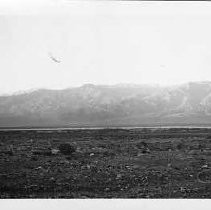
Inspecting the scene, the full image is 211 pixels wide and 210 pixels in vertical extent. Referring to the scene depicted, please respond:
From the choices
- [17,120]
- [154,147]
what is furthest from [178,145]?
[17,120]

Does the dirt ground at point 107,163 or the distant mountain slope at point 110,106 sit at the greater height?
the distant mountain slope at point 110,106

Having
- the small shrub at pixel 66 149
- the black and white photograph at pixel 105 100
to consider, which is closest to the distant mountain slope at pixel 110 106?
the black and white photograph at pixel 105 100

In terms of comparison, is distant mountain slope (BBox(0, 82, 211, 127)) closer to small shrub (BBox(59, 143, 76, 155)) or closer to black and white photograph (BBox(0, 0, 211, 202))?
black and white photograph (BBox(0, 0, 211, 202))

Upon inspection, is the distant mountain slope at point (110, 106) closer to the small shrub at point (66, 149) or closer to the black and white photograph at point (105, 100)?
the black and white photograph at point (105, 100)

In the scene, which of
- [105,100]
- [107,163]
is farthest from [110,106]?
[107,163]

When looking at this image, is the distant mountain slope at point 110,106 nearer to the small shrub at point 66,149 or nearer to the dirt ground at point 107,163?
the dirt ground at point 107,163

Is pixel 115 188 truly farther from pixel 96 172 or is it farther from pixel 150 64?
pixel 150 64
